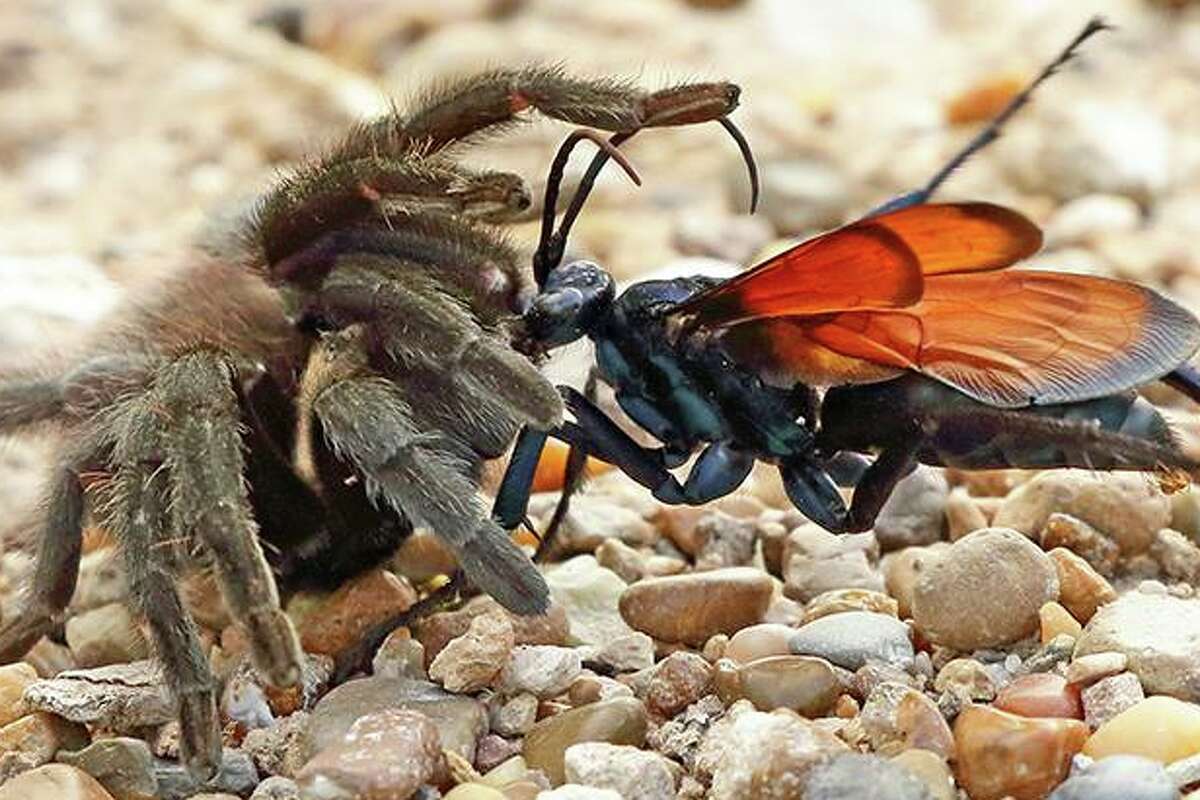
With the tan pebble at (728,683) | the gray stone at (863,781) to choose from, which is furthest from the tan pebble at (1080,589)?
the gray stone at (863,781)

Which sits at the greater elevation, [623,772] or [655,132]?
[623,772]

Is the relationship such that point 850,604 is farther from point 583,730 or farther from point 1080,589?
point 583,730

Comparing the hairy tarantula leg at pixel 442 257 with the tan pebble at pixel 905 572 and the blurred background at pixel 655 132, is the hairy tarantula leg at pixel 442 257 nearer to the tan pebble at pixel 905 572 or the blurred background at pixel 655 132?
the tan pebble at pixel 905 572

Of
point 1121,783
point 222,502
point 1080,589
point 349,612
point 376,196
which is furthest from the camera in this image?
point 349,612

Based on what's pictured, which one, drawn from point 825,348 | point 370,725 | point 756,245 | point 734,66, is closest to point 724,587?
point 825,348

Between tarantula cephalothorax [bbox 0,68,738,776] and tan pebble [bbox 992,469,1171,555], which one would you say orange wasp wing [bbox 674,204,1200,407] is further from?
tan pebble [bbox 992,469,1171,555]

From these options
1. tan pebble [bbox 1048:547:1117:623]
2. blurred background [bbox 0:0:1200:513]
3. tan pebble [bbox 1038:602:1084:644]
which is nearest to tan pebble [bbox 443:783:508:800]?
tan pebble [bbox 1038:602:1084:644]

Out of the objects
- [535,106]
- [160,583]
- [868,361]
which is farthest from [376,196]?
[868,361]
